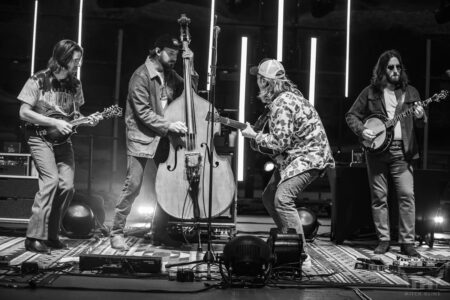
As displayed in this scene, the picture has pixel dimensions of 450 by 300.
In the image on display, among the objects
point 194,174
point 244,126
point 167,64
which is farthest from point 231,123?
point 167,64

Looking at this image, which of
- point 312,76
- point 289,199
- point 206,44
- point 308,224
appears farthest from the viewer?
point 206,44

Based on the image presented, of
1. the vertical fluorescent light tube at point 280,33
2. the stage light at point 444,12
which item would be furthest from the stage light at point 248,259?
the stage light at point 444,12

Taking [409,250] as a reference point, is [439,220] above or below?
above

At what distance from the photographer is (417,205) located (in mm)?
6570

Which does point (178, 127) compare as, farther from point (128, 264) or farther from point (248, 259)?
point (248, 259)

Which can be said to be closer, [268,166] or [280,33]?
[280,33]

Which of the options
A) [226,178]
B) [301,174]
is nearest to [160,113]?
[226,178]

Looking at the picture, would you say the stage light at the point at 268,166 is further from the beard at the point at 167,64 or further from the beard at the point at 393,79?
the beard at the point at 167,64

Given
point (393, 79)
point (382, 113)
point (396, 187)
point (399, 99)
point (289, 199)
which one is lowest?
point (289, 199)

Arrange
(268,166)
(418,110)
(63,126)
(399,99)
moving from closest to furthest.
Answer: (63,126), (418,110), (399,99), (268,166)

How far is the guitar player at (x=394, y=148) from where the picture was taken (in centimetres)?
575

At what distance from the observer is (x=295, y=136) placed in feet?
16.0

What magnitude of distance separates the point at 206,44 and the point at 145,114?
5.24 metres

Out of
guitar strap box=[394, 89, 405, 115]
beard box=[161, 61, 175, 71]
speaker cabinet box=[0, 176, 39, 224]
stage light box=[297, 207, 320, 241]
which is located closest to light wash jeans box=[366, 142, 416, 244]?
guitar strap box=[394, 89, 405, 115]
